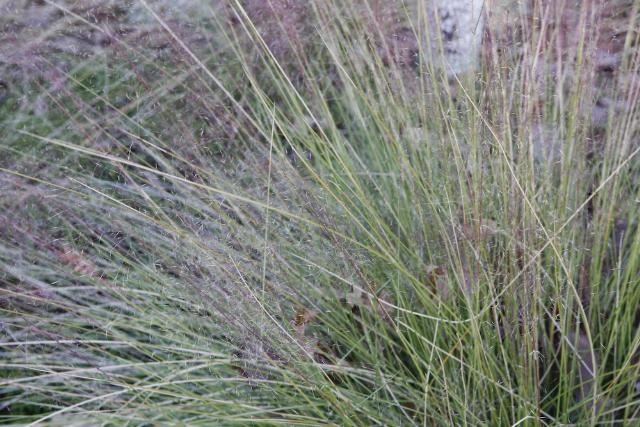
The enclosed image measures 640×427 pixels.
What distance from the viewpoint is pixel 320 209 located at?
4.82 feet

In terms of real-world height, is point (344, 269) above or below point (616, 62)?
below

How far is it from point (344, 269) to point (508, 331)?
374 mm

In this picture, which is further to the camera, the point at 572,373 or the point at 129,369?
the point at 129,369

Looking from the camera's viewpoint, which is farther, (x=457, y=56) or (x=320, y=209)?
(x=457, y=56)

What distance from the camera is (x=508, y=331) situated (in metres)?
1.34

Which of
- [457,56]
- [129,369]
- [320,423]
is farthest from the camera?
[457,56]

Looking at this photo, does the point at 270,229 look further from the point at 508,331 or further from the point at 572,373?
the point at 572,373

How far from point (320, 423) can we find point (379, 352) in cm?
24

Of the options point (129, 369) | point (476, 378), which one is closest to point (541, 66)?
point (476, 378)

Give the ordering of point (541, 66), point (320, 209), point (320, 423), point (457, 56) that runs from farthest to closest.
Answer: point (457, 56)
point (541, 66)
point (320, 209)
point (320, 423)

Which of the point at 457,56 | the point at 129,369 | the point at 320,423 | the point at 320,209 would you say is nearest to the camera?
the point at 320,423

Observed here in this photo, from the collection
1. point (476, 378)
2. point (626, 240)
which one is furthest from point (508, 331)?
point (626, 240)

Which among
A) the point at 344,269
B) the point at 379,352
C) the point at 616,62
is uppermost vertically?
the point at 616,62

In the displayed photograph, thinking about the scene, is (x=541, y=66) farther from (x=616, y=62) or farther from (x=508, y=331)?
(x=508, y=331)
